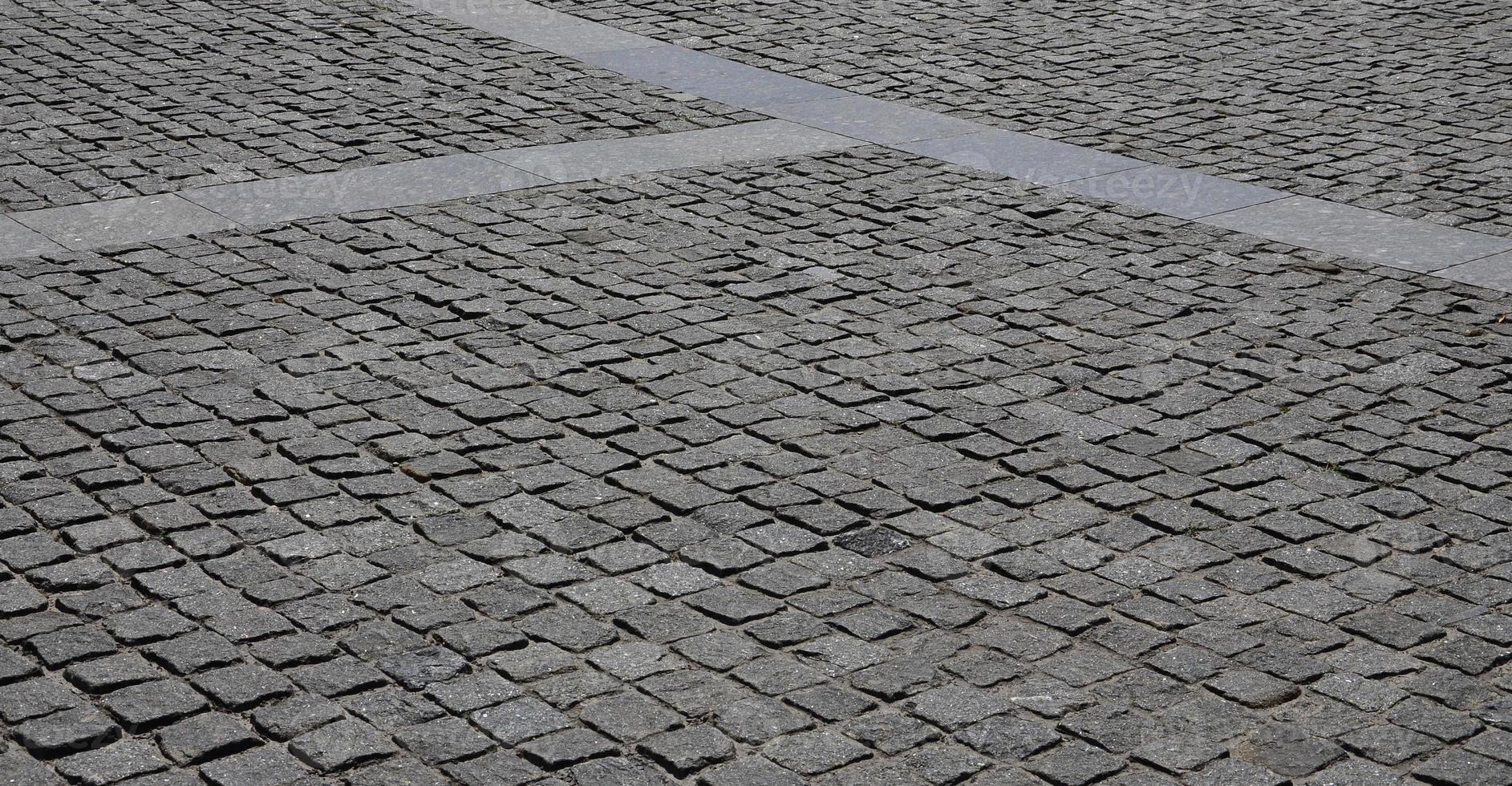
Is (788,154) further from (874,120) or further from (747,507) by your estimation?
(747,507)

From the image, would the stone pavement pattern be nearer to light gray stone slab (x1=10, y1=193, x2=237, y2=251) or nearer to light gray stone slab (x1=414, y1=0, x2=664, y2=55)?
light gray stone slab (x1=10, y1=193, x2=237, y2=251)

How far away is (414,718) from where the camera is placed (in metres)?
4.49

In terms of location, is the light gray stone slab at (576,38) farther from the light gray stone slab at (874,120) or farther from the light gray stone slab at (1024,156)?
the light gray stone slab at (1024,156)

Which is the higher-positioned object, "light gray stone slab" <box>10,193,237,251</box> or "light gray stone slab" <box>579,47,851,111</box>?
"light gray stone slab" <box>579,47,851,111</box>

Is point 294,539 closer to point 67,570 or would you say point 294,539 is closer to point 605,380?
point 67,570

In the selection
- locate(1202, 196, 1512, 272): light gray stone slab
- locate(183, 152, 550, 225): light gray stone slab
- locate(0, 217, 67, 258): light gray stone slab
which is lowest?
locate(0, 217, 67, 258): light gray stone slab

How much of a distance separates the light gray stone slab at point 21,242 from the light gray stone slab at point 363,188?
0.86 meters

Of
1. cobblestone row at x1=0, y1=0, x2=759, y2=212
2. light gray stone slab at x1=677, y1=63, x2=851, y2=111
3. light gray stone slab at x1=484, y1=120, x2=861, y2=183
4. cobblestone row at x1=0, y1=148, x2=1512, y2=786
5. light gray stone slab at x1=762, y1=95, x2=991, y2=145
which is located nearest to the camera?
cobblestone row at x1=0, y1=148, x2=1512, y2=786

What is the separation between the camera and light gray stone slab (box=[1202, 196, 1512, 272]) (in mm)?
8266

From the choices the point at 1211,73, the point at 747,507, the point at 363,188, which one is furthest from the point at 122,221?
the point at 1211,73

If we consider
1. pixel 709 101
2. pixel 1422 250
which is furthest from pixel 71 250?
pixel 1422 250

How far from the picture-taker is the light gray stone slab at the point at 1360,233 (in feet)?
27.1

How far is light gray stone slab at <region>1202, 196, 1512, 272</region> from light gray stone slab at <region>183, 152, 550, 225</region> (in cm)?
391

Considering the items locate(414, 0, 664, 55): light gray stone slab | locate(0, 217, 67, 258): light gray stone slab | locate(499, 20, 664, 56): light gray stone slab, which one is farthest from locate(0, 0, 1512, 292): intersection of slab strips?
locate(414, 0, 664, 55): light gray stone slab
